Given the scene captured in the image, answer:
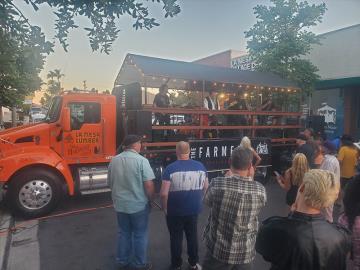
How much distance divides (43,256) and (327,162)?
4.86 metres

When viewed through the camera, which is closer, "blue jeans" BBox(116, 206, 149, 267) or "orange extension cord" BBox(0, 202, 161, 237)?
"blue jeans" BBox(116, 206, 149, 267)

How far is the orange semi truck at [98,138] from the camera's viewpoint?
6.58 m

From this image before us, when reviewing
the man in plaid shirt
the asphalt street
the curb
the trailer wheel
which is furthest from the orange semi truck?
the man in plaid shirt

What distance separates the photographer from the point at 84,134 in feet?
24.2

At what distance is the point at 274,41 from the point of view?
48.9ft

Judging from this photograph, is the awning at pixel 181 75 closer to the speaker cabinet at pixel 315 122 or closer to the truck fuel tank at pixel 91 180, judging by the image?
the truck fuel tank at pixel 91 180

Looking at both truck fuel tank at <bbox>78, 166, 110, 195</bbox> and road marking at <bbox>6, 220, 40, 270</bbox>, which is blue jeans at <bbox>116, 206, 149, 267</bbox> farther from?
truck fuel tank at <bbox>78, 166, 110, 195</bbox>

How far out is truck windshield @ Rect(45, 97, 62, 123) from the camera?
722 centimetres

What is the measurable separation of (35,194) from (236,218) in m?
5.19

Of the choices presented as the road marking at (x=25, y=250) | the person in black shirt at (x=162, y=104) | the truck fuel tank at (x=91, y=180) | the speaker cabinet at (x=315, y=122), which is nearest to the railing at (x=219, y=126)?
Answer: the person in black shirt at (x=162, y=104)

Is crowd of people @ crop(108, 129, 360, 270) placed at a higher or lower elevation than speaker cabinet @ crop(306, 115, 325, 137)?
lower

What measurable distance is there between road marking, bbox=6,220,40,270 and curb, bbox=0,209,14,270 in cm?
6

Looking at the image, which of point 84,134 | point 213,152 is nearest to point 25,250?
point 84,134

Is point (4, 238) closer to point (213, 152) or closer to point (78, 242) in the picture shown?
point (78, 242)
